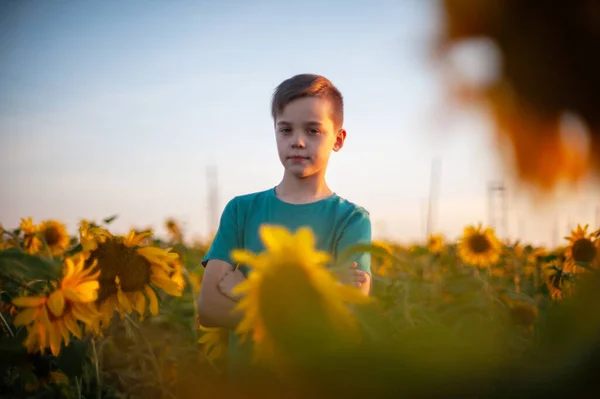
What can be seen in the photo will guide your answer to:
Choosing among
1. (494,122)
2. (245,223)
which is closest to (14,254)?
(245,223)

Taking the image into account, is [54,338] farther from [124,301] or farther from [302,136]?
[302,136]

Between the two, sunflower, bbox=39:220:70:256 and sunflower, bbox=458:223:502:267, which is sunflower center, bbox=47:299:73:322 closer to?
sunflower, bbox=39:220:70:256

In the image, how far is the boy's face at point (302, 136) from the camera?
1.21 m

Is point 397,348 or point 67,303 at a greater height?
point 397,348

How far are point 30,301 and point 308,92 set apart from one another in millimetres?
844

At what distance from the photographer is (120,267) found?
56.4 inches

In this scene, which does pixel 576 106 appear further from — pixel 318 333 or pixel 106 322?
pixel 106 322

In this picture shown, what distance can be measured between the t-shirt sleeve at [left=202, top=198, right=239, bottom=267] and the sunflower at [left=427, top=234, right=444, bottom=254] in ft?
12.4

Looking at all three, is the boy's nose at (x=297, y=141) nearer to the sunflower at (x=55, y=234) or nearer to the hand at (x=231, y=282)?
the hand at (x=231, y=282)

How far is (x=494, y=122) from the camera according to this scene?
9.3 inches

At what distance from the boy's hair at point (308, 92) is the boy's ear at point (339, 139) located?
0.02 metres

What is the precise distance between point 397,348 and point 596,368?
Answer: 60mm

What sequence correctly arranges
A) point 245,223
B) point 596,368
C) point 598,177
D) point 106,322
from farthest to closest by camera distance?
point 245,223 < point 106,322 < point 598,177 < point 596,368

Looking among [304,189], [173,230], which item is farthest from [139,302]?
[173,230]
